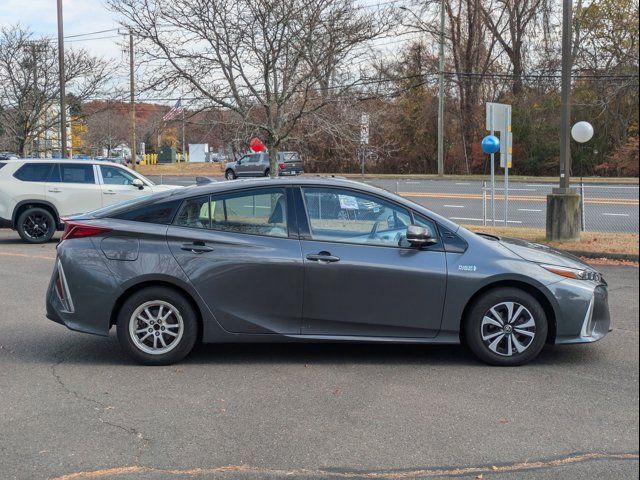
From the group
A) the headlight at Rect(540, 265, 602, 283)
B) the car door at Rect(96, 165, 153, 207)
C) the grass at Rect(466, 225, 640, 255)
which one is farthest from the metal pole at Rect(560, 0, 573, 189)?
the car door at Rect(96, 165, 153, 207)

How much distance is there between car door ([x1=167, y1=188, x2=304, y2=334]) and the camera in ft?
18.9

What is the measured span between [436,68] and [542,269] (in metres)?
43.1

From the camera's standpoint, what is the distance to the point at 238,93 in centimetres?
1534

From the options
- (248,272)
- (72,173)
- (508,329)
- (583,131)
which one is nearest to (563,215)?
(583,131)

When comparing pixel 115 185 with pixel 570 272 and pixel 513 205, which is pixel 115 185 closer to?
pixel 570 272

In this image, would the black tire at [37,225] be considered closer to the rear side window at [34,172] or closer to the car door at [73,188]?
the car door at [73,188]

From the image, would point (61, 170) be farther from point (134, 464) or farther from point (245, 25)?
point (134, 464)

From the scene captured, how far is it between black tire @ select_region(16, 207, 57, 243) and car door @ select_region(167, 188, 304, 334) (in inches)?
388

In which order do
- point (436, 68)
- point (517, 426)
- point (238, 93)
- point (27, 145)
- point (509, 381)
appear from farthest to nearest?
1. point (436, 68)
2. point (27, 145)
3. point (238, 93)
4. point (509, 381)
5. point (517, 426)

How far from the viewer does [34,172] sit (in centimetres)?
1473

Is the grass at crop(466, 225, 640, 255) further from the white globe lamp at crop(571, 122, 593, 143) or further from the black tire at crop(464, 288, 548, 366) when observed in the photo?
the black tire at crop(464, 288, 548, 366)

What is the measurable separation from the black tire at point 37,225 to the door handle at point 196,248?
32.6 feet

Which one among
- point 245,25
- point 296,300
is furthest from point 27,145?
point 296,300

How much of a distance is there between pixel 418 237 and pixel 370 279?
51 centimetres
